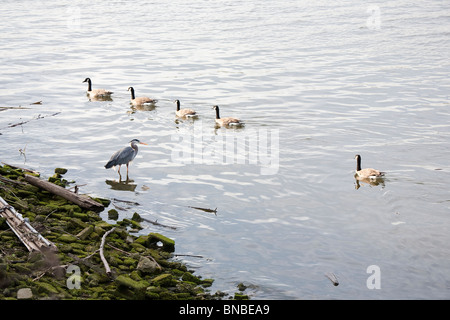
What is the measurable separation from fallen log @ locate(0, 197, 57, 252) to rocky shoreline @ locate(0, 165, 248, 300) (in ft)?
0.36

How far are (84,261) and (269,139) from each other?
1156cm

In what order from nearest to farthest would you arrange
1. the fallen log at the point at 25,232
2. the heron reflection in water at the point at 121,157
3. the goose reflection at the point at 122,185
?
the fallen log at the point at 25,232 < the goose reflection at the point at 122,185 < the heron reflection in water at the point at 121,157

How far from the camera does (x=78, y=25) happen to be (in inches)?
1917

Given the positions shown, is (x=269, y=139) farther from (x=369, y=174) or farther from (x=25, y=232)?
(x=25, y=232)

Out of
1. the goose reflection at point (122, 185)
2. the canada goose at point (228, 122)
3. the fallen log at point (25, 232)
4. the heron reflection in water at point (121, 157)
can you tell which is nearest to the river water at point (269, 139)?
the goose reflection at point (122, 185)

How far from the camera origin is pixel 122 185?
17.4 meters

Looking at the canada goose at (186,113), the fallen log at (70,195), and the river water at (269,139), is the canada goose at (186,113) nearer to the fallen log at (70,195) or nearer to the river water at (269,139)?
the river water at (269,139)

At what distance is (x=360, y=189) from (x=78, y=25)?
124 feet

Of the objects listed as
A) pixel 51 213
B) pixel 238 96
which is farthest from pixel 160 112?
pixel 51 213

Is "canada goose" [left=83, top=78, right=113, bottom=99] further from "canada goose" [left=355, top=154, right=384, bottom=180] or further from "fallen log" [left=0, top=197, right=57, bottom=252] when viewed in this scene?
"fallen log" [left=0, top=197, right=57, bottom=252]

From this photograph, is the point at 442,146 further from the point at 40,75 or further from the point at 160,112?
the point at 40,75

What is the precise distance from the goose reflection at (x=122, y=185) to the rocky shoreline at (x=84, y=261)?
274 centimetres

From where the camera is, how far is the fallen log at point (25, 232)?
34.4 feet

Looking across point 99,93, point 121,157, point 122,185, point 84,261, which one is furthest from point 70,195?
point 99,93
